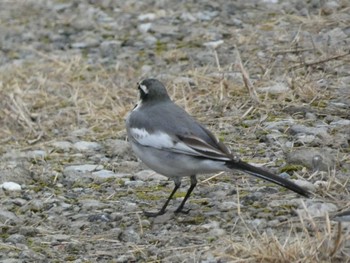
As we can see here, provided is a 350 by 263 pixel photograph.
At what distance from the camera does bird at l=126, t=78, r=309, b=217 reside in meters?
5.43

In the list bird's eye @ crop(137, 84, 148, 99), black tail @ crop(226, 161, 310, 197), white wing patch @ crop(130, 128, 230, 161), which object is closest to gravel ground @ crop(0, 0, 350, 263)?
black tail @ crop(226, 161, 310, 197)

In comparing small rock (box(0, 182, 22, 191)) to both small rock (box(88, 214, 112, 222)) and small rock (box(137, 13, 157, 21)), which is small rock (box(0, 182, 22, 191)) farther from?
small rock (box(137, 13, 157, 21))

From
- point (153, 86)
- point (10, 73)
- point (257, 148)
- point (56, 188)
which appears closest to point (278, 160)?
point (257, 148)

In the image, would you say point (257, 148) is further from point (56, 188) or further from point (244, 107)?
point (56, 188)

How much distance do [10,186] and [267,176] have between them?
210cm

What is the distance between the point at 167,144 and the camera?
18.7 feet

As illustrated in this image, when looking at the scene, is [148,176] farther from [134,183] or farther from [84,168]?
[84,168]

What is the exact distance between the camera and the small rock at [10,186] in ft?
21.9

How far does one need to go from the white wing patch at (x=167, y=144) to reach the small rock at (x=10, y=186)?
3.66 feet

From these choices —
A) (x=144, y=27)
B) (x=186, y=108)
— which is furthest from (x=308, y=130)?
(x=144, y=27)

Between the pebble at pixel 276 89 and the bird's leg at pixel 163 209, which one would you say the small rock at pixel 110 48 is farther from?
the bird's leg at pixel 163 209

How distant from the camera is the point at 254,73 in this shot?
8.49 metres

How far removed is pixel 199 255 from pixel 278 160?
167cm

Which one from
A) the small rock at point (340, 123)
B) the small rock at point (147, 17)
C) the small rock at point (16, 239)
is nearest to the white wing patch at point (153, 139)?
the small rock at point (16, 239)
